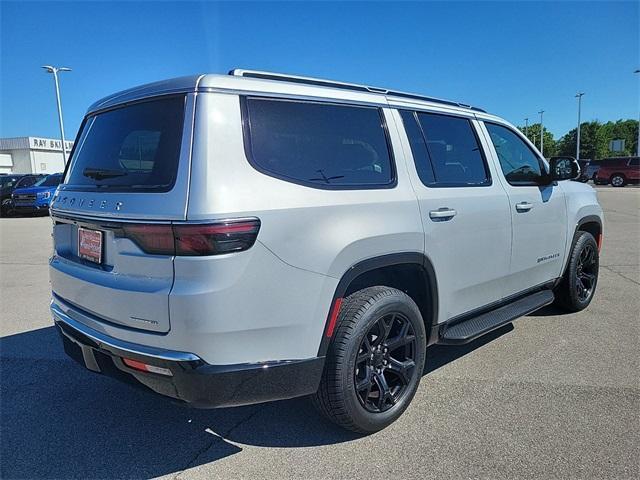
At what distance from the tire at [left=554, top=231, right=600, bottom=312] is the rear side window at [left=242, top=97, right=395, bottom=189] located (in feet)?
9.52

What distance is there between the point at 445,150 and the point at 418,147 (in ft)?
1.14

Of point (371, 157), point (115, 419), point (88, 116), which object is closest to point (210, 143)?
point (371, 157)

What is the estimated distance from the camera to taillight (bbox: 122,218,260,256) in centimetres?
206

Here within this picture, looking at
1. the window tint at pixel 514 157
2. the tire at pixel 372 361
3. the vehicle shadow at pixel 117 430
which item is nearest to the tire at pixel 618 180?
A: the window tint at pixel 514 157

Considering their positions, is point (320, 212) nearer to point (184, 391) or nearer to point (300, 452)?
point (184, 391)

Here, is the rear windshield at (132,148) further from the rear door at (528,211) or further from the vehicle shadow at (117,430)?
the rear door at (528,211)

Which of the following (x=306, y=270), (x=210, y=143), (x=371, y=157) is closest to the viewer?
(x=210, y=143)

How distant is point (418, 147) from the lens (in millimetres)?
3141

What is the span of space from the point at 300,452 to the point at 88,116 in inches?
99.8

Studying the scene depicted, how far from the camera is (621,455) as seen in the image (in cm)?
254

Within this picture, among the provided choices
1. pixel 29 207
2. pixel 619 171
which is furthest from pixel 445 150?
pixel 619 171

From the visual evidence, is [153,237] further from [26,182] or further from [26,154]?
[26,154]

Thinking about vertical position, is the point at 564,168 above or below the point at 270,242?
above

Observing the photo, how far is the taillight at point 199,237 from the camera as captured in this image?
2.06 m
